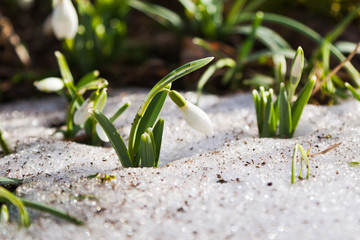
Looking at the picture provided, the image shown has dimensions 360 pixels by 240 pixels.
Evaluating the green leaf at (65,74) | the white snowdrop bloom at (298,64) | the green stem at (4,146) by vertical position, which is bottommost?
the green stem at (4,146)

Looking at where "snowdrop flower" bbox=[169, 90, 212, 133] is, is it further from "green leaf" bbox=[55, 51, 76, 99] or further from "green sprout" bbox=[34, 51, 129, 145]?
"green leaf" bbox=[55, 51, 76, 99]

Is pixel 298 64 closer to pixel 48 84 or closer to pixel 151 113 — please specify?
pixel 151 113

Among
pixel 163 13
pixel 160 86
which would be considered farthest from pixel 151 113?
pixel 163 13

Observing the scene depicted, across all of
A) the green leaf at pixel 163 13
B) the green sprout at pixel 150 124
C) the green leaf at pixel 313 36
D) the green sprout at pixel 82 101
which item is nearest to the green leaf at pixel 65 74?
the green sprout at pixel 82 101

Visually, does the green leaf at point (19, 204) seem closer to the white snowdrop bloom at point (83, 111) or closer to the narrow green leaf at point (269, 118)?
the white snowdrop bloom at point (83, 111)

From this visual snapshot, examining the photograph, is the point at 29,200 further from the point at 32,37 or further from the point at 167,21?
the point at 32,37

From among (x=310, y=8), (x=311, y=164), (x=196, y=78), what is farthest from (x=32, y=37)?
(x=311, y=164)

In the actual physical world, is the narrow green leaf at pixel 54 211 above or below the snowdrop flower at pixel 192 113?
below

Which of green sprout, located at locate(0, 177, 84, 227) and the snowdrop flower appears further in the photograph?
the snowdrop flower

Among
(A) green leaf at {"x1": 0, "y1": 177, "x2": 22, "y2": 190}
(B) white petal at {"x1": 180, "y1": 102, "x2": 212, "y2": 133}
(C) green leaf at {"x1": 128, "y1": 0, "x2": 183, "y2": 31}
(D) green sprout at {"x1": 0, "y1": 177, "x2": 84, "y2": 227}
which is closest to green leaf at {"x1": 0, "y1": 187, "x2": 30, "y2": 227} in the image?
(D) green sprout at {"x1": 0, "y1": 177, "x2": 84, "y2": 227}
